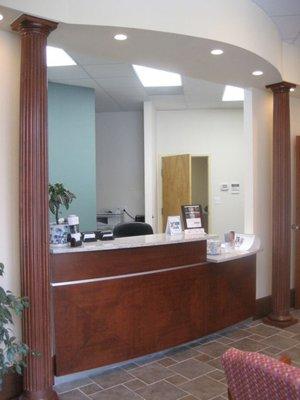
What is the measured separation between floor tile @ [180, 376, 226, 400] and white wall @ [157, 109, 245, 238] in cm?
455

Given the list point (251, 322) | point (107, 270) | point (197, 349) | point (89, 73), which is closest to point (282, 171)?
point (251, 322)

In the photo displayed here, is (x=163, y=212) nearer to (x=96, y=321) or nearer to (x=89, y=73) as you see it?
(x=89, y=73)

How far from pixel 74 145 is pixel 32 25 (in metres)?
3.23

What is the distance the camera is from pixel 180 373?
3203mm

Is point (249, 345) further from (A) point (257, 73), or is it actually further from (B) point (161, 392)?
(A) point (257, 73)

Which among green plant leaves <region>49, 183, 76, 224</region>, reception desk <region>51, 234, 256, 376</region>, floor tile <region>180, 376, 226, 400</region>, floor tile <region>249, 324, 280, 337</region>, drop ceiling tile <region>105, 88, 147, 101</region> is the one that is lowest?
floor tile <region>249, 324, 280, 337</region>

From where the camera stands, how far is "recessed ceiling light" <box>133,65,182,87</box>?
5.40m

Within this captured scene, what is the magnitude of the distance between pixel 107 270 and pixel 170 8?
2.10m

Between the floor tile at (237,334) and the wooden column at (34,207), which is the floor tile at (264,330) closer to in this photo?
the floor tile at (237,334)

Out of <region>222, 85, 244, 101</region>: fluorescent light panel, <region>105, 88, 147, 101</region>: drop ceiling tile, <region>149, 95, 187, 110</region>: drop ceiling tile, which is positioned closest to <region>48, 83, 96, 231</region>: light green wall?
<region>105, 88, 147, 101</region>: drop ceiling tile

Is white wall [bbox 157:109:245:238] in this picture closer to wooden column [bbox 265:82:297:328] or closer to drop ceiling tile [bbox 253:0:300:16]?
wooden column [bbox 265:82:297:328]

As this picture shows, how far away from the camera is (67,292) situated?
2.95 metres

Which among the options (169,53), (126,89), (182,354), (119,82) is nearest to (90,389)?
(182,354)

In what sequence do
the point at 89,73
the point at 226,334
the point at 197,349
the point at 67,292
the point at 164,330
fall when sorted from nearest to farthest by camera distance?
the point at 67,292
the point at 164,330
the point at 197,349
the point at 226,334
the point at 89,73
